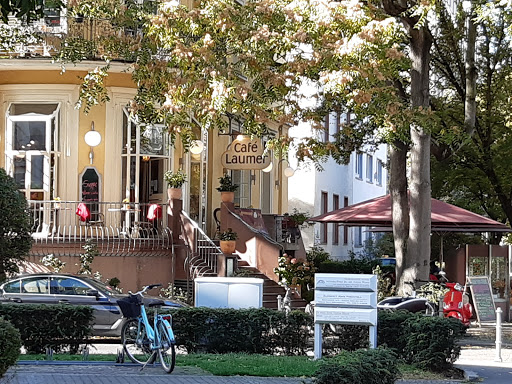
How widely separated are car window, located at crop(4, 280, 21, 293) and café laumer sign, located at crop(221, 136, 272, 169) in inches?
330

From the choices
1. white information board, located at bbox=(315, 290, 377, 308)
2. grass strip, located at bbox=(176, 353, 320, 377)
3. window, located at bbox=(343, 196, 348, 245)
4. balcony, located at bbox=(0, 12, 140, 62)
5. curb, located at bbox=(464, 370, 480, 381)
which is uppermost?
balcony, located at bbox=(0, 12, 140, 62)

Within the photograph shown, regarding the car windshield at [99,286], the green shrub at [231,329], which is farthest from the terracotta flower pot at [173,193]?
the green shrub at [231,329]

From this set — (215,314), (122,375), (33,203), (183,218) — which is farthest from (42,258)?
(122,375)

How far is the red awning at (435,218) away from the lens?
848 inches

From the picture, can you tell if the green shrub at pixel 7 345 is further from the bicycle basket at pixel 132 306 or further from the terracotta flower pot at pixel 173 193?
the terracotta flower pot at pixel 173 193

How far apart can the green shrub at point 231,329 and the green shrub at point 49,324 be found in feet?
4.47

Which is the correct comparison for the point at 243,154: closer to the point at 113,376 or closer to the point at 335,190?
the point at 113,376

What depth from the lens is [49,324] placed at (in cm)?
1396

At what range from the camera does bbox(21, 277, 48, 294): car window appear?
17578 mm

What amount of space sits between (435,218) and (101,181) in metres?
8.24

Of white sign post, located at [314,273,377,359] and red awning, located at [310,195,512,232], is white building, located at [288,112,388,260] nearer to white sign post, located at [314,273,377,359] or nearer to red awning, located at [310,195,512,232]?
red awning, located at [310,195,512,232]

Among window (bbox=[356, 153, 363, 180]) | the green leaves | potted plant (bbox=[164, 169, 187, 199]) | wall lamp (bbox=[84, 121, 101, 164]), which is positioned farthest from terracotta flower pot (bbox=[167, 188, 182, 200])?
window (bbox=[356, 153, 363, 180])

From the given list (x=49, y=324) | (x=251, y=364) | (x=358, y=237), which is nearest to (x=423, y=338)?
(x=251, y=364)

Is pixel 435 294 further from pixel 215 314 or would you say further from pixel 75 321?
pixel 75 321
